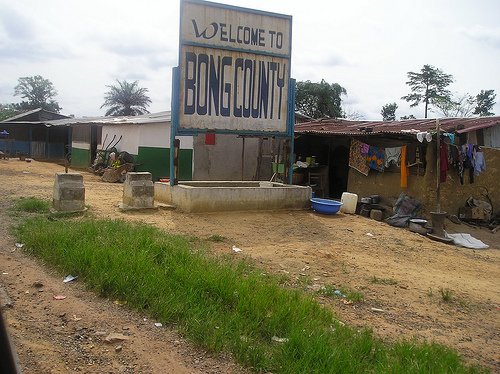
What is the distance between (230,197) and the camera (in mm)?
10383

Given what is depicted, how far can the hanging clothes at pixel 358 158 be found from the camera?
1416 centimetres

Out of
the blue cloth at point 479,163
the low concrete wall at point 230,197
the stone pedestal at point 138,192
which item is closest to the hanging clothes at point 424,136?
the blue cloth at point 479,163

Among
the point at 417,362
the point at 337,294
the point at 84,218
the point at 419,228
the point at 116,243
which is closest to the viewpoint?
the point at 417,362

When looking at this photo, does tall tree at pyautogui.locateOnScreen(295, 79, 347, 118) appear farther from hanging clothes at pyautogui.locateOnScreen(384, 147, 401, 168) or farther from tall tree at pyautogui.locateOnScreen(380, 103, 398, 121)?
hanging clothes at pyautogui.locateOnScreen(384, 147, 401, 168)

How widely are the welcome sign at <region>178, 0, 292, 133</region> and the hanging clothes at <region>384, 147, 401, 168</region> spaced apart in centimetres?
350

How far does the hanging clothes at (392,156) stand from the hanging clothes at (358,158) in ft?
2.68

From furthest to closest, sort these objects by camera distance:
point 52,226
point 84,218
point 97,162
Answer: point 97,162, point 84,218, point 52,226

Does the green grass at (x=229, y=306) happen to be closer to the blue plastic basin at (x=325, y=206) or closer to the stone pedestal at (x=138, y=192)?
the stone pedestal at (x=138, y=192)

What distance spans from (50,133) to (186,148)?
65.3ft

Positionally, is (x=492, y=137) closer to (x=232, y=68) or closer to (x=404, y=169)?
(x=404, y=169)

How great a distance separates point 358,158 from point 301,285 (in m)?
9.29

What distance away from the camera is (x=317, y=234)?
9.12 m

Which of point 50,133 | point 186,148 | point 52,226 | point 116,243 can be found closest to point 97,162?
point 186,148

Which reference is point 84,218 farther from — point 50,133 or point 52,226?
point 50,133
